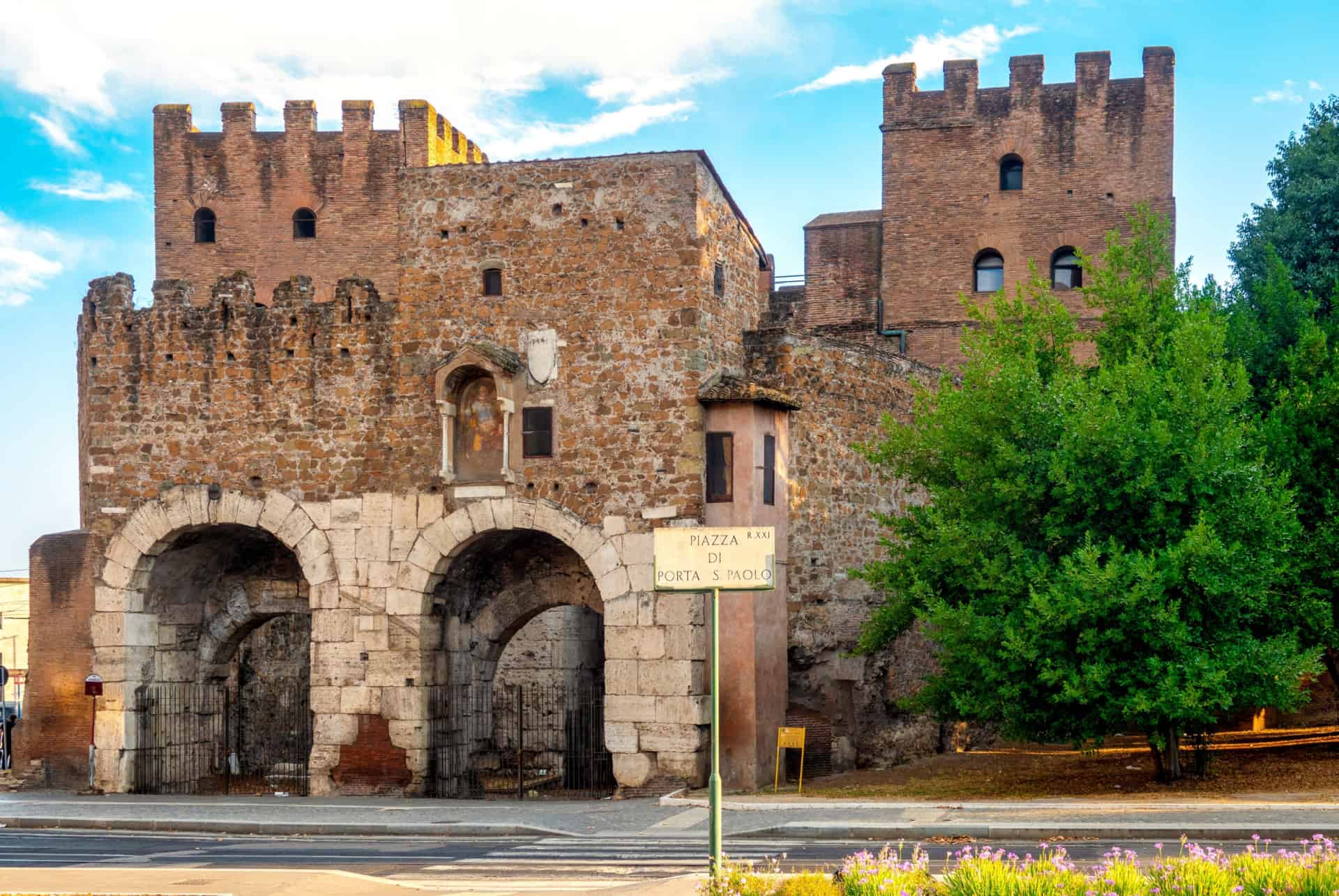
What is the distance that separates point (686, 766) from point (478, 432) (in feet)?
19.9

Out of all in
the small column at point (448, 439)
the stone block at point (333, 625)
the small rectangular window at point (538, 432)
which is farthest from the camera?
the stone block at point (333, 625)

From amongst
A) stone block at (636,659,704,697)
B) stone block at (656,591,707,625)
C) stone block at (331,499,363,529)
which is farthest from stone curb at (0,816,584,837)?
stone block at (331,499,363,529)

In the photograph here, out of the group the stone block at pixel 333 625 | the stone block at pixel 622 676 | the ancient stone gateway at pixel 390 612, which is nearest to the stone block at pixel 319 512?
the ancient stone gateway at pixel 390 612

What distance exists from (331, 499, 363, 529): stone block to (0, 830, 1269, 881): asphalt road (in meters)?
6.26

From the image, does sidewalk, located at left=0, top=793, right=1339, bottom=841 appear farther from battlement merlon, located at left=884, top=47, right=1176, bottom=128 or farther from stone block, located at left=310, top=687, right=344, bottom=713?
battlement merlon, located at left=884, top=47, right=1176, bottom=128

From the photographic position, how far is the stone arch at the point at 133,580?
25.5 m

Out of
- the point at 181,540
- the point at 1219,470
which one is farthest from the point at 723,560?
the point at 181,540

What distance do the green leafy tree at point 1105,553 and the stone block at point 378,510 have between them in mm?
7445

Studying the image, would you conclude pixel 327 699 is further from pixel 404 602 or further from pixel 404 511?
pixel 404 511

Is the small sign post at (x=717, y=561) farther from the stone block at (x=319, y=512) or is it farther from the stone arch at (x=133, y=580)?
the stone arch at (x=133, y=580)

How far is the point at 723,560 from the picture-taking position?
562 inches

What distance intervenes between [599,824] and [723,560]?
22.7ft

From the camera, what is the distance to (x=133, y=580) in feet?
84.8

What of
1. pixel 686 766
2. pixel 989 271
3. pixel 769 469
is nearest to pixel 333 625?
pixel 686 766
